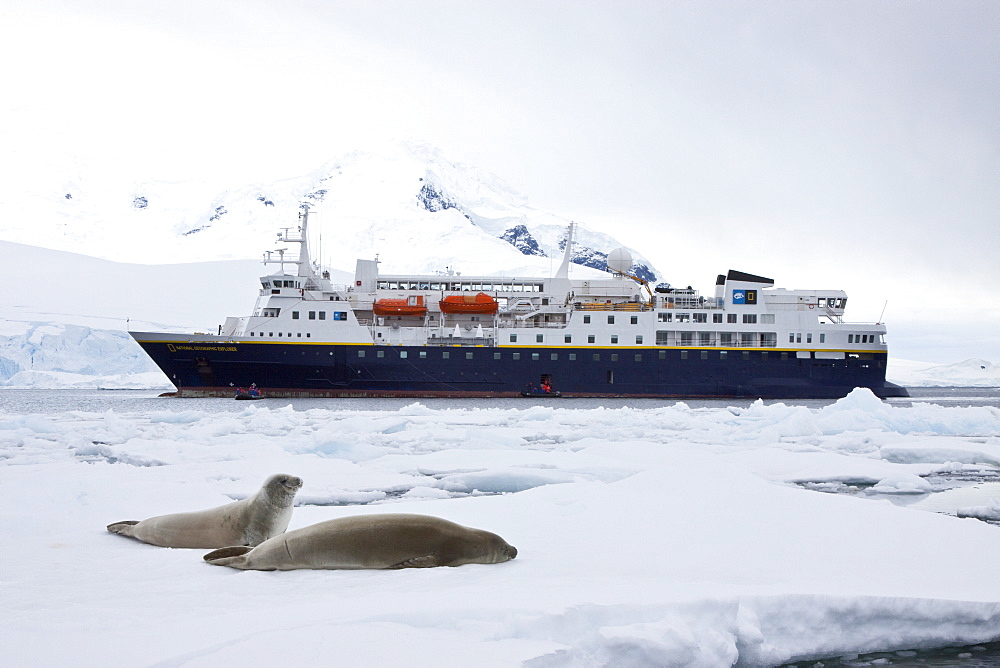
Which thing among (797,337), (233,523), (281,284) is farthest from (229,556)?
(797,337)

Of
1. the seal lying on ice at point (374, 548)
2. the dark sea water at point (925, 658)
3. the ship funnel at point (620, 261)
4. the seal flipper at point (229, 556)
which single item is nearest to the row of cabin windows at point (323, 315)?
the ship funnel at point (620, 261)

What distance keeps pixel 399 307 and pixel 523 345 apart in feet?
17.2

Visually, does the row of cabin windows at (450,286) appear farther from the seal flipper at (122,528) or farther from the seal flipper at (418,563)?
the seal flipper at (418,563)

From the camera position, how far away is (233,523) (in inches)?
192

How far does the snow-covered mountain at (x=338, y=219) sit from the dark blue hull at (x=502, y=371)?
43.1 metres

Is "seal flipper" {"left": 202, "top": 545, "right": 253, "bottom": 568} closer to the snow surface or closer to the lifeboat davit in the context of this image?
the snow surface

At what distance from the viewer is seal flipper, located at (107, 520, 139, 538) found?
5055mm

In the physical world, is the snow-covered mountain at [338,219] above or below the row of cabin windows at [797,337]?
above

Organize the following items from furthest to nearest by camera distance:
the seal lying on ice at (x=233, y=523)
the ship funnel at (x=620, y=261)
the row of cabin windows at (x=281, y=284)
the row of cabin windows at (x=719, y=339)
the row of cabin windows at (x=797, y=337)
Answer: the ship funnel at (x=620, y=261)
the row of cabin windows at (x=797, y=337)
the row of cabin windows at (x=719, y=339)
the row of cabin windows at (x=281, y=284)
the seal lying on ice at (x=233, y=523)

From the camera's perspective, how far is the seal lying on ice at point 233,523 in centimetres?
480

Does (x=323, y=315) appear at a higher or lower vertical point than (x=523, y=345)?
higher

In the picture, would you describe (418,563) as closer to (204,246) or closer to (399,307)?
(399,307)

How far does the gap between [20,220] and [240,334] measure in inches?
3445

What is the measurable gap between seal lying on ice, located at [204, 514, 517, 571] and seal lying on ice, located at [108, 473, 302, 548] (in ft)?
1.34
